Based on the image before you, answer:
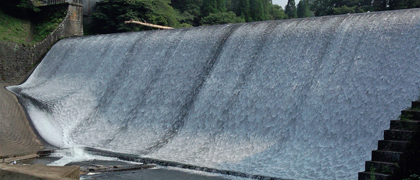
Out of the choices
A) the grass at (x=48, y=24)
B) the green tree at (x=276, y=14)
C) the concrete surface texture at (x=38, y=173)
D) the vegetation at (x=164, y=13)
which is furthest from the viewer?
the green tree at (x=276, y=14)

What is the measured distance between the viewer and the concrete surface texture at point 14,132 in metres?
10.8

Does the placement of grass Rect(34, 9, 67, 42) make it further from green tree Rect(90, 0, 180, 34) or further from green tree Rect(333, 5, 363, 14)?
green tree Rect(333, 5, 363, 14)

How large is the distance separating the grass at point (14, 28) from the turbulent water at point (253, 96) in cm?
609

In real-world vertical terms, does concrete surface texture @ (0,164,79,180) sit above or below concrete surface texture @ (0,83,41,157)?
below

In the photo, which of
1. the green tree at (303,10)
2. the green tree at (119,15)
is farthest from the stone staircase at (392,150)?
the green tree at (303,10)

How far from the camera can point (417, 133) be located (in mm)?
6305

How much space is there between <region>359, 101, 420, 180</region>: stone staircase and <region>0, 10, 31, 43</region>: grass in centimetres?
1736

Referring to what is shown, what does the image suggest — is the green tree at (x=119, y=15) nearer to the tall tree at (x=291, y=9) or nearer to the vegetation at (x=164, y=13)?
the vegetation at (x=164, y=13)

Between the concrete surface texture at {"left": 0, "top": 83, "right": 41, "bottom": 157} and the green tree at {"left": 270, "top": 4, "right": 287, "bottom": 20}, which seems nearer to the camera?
the concrete surface texture at {"left": 0, "top": 83, "right": 41, "bottom": 157}

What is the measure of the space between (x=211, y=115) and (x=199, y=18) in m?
26.1

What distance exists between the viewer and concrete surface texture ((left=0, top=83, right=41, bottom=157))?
1081 centimetres

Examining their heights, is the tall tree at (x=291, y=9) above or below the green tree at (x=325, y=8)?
above

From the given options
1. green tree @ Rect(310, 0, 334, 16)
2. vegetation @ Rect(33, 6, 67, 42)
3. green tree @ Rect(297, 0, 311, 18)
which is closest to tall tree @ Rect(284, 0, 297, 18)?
green tree @ Rect(297, 0, 311, 18)

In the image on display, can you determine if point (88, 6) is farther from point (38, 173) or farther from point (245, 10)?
point (38, 173)
